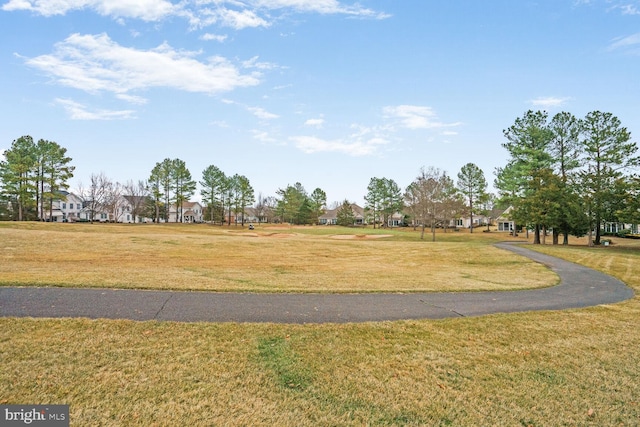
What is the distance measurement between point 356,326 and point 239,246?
19.7 metres

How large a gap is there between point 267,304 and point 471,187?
61.5 metres

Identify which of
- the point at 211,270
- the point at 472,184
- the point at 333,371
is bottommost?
the point at 211,270

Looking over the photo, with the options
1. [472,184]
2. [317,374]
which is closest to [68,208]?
[472,184]

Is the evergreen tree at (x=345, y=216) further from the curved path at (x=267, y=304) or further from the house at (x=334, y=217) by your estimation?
the curved path at (x=267, y=304)

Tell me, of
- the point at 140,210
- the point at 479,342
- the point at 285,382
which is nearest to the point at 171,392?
the point at 285,382

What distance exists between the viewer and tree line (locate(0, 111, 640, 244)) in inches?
1272

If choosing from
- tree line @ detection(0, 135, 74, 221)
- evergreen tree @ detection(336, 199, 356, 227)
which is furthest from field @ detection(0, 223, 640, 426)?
evergreen tree @ detection(336, 199, 356, 227)

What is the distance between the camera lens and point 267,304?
815 cm

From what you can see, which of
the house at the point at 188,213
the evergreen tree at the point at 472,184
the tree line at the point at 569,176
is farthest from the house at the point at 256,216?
the tree line at the point at 569,176

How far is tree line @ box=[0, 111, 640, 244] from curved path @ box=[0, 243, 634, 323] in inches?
1069

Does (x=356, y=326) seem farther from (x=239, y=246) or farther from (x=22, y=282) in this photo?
(x=239, y=246)

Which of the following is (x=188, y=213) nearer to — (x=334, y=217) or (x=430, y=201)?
(x=334, y=217)

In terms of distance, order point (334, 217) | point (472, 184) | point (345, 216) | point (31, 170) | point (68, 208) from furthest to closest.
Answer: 1. point (334, 217)
2. point (345, 216)
3. point (68, 208)
4. point (472, 184)
5. point (31, 170)

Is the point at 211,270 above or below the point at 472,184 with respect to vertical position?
below
